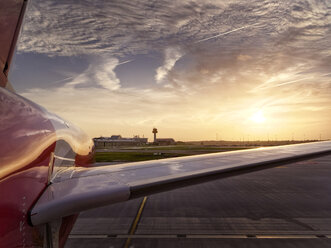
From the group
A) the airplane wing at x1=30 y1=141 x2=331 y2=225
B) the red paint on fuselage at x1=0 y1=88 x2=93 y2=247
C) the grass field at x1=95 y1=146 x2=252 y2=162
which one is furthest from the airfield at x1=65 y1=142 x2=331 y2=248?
the grass field at x1=95 y1=146 x2=252 y2=162

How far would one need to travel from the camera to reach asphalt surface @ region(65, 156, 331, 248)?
10.3 m

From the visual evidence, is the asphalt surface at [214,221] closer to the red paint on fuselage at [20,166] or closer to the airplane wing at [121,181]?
the airplane wing at [121,181]

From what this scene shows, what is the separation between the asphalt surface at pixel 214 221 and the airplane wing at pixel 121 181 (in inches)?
152

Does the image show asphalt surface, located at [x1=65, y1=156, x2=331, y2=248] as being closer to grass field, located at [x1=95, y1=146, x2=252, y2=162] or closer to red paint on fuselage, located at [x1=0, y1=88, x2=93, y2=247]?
red paint on fuselage, located at [x1=0, y1=88, x2=93, y2=247]

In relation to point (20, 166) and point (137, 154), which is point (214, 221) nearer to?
point (20, 166)

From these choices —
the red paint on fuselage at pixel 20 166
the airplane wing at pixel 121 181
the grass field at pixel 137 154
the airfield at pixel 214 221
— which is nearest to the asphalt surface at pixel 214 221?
the airfield at pixel 214 221

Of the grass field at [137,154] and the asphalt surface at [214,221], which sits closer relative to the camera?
the asphalt surface at [214,221]

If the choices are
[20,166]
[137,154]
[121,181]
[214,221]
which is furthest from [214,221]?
[137,154]

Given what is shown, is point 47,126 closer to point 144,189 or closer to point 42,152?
point 42,152

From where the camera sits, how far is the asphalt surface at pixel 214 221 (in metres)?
10.3

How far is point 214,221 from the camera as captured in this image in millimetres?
12664

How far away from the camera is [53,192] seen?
4.55 metres

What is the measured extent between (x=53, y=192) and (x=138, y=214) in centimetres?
1014

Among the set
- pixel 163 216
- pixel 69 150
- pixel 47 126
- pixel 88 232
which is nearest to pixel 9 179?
pixel 47 126
